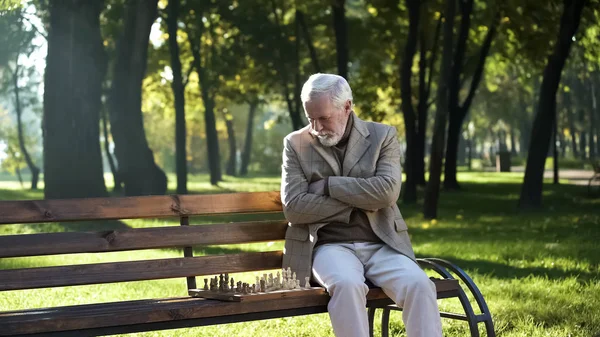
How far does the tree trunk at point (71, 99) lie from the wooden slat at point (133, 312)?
14.7m

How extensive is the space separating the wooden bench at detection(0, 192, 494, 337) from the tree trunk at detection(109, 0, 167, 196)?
50.4ft

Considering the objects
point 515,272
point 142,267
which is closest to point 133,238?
point 142,267

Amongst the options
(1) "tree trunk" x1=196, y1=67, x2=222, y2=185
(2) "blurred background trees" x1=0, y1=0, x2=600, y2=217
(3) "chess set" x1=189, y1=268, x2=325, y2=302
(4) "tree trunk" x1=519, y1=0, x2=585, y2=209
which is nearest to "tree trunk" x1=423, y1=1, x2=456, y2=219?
(2) "blurred background trees" x1=0, y1=0, x2=600, y2=217

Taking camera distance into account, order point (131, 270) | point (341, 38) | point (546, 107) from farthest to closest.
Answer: point (341, 38), point (546, 107), point (131, 270)

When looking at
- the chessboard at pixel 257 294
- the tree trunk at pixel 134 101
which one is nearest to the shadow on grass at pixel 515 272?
the chessboard at pixel 257 294

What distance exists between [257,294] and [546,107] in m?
15.6

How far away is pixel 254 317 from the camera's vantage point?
17.7 ft

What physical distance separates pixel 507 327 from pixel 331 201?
249cm

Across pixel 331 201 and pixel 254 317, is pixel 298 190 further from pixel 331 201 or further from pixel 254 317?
pixel 254 317

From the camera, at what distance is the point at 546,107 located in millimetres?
20156

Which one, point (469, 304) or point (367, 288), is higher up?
point (367, 288)

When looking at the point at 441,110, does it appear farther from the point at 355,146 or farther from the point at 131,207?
the point at 131,207

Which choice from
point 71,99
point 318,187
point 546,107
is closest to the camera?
point 318,187

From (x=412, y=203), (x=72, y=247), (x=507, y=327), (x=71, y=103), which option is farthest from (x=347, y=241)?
(x=412, y=203)
